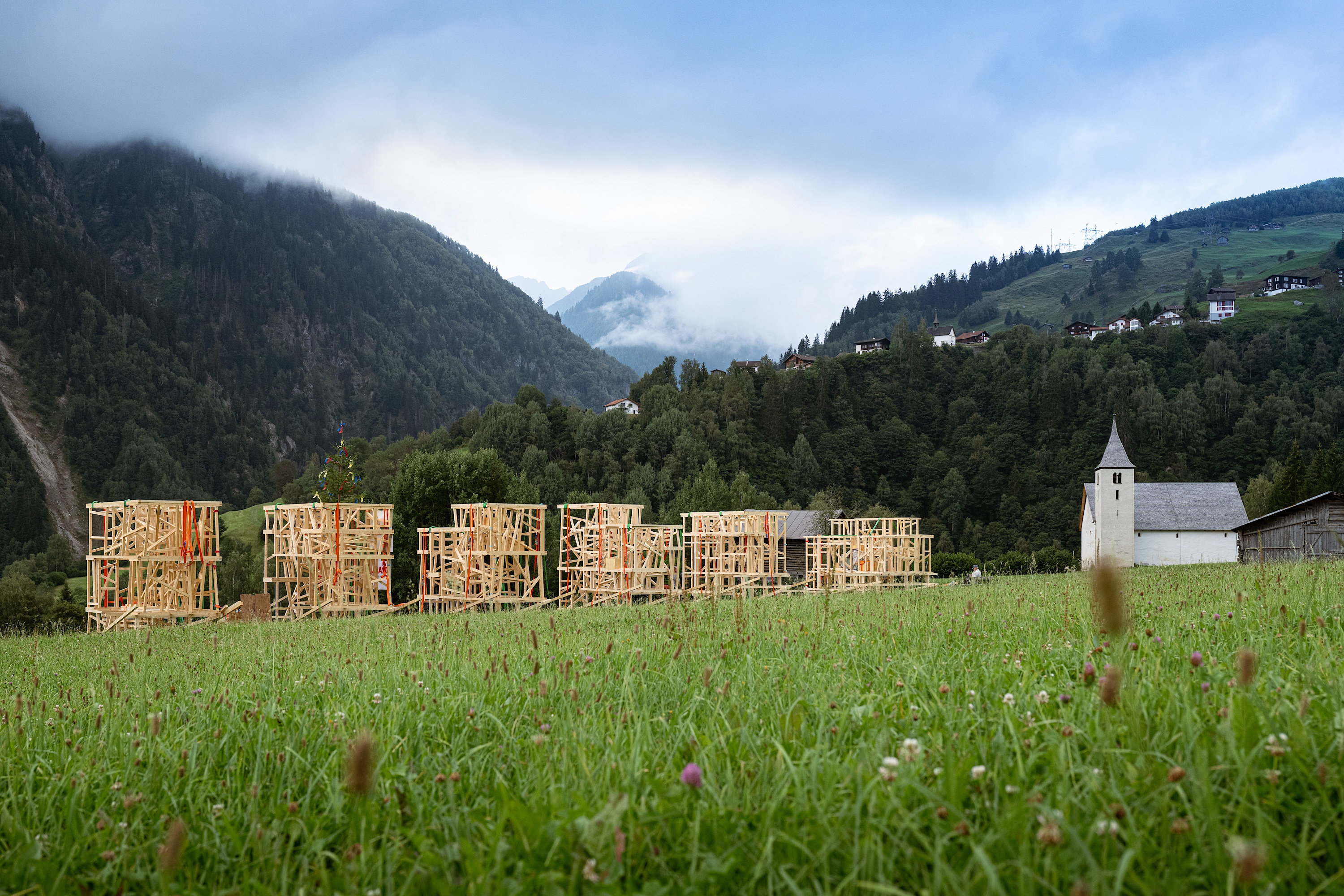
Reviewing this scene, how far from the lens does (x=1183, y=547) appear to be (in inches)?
2021

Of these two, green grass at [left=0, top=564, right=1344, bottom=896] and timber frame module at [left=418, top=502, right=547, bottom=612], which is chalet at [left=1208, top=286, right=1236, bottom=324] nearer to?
timber frame module at [left=418, top=502, right=547, bottom=612]

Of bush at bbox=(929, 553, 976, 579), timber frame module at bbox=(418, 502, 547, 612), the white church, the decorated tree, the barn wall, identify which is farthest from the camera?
the barn wall

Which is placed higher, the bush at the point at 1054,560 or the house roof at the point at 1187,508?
the house roof at the point at 1187,508

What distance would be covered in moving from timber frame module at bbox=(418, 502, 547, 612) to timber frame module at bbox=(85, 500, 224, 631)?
6.03 metres

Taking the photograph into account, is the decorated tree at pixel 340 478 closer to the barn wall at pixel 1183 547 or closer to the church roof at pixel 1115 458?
the church roof at pixel 1115 458

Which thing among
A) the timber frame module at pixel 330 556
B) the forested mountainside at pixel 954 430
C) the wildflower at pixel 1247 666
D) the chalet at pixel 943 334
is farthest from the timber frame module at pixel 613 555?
the chalet at pixel 943 334

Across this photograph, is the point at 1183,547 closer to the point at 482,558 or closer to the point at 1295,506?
the point at 1295,506

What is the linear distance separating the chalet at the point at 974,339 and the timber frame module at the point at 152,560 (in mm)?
142517

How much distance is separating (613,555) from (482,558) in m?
4.33

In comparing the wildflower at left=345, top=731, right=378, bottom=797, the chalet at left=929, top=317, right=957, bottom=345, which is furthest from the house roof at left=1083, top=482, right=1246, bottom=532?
the chalet at left=929, top=317, right=957, bottom=345

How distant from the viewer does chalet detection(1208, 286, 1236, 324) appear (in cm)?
15188

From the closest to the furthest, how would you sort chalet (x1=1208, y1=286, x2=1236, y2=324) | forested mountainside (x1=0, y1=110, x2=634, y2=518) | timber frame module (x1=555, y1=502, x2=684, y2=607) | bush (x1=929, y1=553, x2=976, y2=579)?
1. timber frame module (x1=555, y1=502, x2=684, y2=607)
2. bush (x1=929, y1=553, x2=976, y2=579)
3. forested mountainside (x1=0, y1=110, x2=634, y2=518)
4. chalet (x1=1208, y1=286, x2=1236, y2=324)

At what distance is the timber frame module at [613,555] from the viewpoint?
26406mm

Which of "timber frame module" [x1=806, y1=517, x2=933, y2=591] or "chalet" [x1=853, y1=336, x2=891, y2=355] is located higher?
Result: "chalet" [x1=853, y1=336, x2=891, y2=355]
